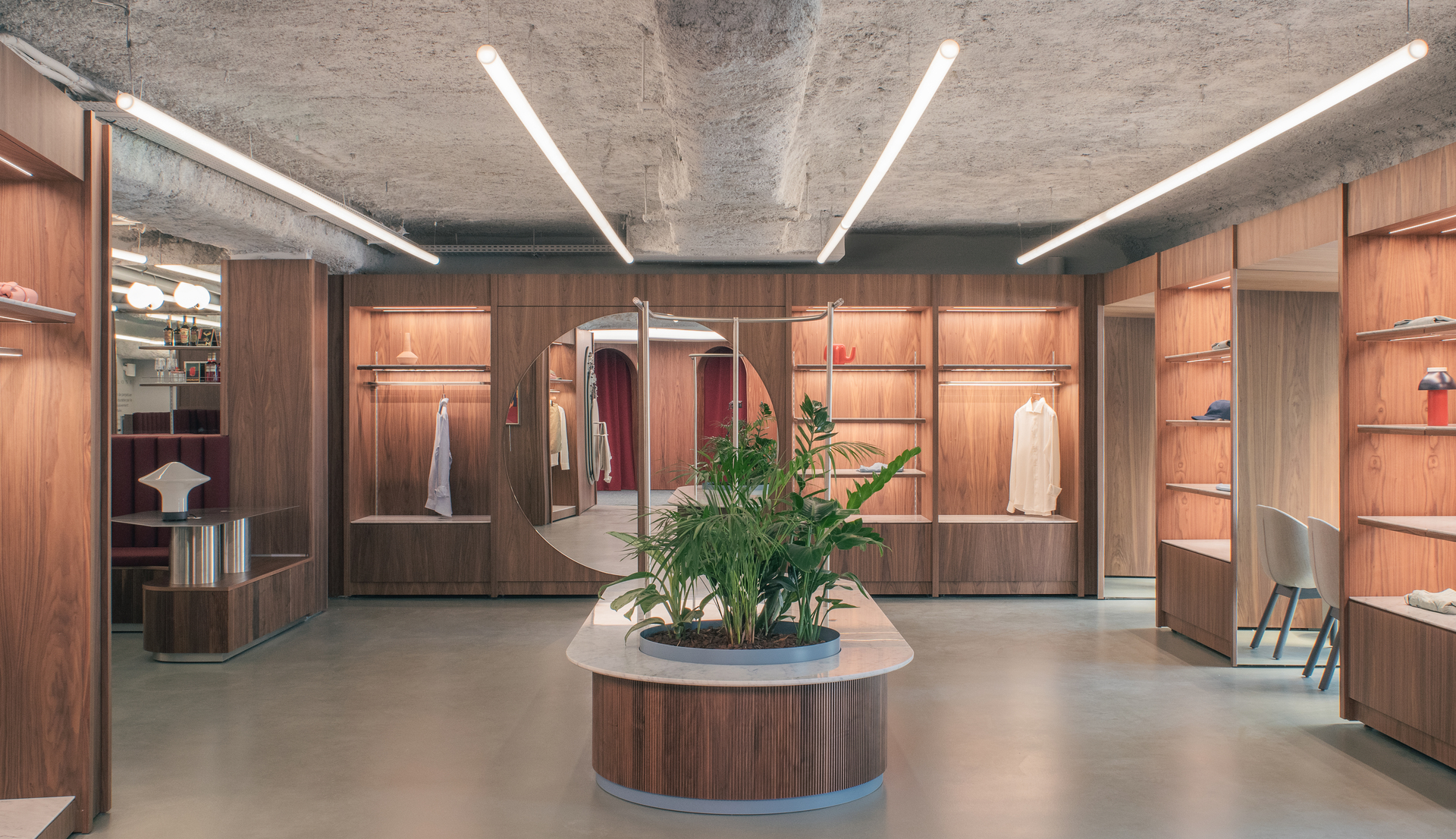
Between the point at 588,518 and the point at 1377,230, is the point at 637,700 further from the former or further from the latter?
the point at 588,518

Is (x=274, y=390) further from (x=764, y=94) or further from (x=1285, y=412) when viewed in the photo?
(x=1285, y=412)

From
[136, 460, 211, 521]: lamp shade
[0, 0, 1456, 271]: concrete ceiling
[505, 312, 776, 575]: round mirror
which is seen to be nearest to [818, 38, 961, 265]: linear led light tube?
[0, 0, 1456, 271]: concrete ceiling

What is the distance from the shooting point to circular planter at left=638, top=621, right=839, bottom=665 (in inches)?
138

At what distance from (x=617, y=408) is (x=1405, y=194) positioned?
585cm

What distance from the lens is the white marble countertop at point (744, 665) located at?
3.34 metres

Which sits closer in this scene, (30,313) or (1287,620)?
(30,313)

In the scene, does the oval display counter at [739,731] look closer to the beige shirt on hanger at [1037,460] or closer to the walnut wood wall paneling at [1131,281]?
the walnut wood wall paneling at [1131,281]

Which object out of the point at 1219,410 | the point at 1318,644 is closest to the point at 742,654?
the point at 1318,644

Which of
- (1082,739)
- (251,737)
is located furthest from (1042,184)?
(251,737)

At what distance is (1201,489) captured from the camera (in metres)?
6.08

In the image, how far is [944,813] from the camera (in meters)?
3.46

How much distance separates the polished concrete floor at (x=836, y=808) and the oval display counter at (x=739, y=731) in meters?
0.09

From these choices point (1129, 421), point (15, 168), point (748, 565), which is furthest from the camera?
point (1129, 421)

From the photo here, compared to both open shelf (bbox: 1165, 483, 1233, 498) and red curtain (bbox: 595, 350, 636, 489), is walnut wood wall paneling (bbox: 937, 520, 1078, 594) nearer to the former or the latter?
open shelf (bbox: 1165, 483, 1233, 498)
